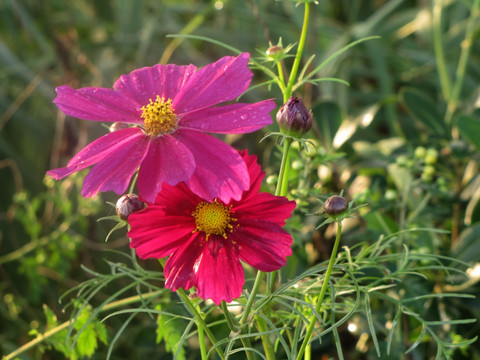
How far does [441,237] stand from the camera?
0.74 metres

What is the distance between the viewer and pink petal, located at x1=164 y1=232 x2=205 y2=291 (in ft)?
1.21

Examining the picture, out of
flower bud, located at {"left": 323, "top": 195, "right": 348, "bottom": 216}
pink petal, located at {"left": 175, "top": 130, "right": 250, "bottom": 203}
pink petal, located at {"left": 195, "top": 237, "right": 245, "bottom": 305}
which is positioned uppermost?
pink petal, located at {"left": 175, "top": 130, "right": 250, "bottom": 203}

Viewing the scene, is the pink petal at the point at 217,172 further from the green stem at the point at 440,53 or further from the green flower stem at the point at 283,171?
the green stem at the point at 440,53

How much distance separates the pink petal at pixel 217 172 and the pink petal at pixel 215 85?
0.09 ft

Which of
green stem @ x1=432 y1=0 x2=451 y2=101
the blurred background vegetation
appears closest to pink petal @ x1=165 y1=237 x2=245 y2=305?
the blurred background vegetation

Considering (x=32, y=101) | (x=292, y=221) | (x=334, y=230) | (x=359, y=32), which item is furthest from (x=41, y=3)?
(x=292, y=221)

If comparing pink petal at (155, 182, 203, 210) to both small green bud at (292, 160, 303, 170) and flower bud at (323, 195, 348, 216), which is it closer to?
flower bud at (323, 195, 348, 216)

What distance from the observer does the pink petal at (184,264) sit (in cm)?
37

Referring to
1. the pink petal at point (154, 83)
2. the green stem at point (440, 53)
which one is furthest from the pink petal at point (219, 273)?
the green stem at point (440, 53)

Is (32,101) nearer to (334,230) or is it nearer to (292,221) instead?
(334,230)

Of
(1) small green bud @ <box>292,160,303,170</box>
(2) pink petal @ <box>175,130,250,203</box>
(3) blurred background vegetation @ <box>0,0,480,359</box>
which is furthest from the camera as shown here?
(3) blurred background vegetation @ <box>0,0,480,359</box>

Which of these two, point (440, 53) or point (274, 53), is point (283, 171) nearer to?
point (274, 53)

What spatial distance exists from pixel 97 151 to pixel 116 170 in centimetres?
2

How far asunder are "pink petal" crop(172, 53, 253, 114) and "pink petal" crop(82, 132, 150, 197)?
1.5 inches
